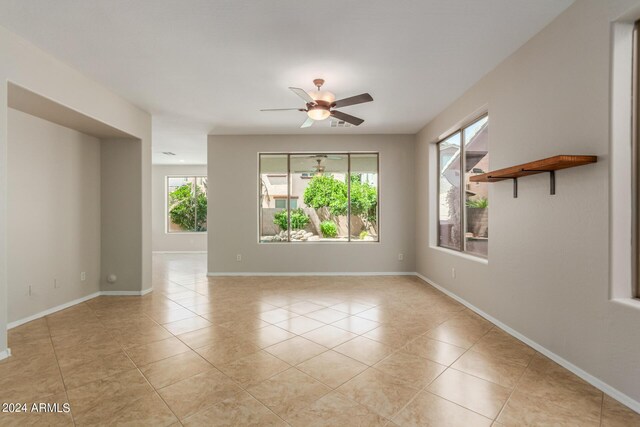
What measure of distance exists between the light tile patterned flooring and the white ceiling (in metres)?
2.92

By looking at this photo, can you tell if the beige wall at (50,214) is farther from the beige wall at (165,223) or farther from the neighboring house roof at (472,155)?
the neighboring house roof at (472,155)

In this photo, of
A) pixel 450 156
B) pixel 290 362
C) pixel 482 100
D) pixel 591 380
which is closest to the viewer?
pixel 591 380

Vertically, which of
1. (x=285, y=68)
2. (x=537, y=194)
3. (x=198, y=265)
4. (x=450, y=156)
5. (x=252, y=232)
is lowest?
(x=198, y=265)

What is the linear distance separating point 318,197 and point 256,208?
1.36 meters

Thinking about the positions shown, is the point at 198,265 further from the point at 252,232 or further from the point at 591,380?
the point at 591,380

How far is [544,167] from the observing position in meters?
2.43

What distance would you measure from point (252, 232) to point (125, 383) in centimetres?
410

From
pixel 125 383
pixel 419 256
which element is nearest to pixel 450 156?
pixel 419 256

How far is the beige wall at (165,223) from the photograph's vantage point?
10.2m

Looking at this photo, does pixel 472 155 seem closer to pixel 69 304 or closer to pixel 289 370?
pixel 289 370

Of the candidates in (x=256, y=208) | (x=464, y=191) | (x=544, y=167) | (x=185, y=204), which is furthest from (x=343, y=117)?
(x=185, y=204)

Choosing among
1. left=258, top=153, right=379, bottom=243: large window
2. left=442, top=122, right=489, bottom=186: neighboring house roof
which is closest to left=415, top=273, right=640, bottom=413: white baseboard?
left=442, top=122, right=489, bottom=186: neighboring house roof

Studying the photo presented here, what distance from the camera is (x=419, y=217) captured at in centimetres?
604

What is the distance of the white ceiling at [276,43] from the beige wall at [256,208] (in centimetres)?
178
